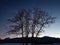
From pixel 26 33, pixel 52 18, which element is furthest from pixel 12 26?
pixel 52 18

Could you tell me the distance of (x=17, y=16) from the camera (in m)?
27.9

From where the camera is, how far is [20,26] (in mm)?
28016

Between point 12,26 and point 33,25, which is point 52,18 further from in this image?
point 12,26

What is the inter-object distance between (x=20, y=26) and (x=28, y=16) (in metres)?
2.08

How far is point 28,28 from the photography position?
92.5ft

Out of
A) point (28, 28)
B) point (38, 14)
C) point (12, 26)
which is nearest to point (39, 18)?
point (38, 14)

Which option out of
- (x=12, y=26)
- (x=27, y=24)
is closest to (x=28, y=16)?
(x=27, y=24)

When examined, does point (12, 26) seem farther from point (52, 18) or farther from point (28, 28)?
point (52, 18)

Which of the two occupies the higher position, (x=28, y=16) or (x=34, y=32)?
(x=28, y=16)

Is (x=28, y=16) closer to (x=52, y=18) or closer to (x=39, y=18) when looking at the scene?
(x=39, y=18)

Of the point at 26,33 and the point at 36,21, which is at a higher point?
the point at 36,21

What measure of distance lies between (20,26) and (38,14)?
3.48 m

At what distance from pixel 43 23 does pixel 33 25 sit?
169cm

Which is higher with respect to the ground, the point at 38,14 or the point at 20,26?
the point at 38,14
